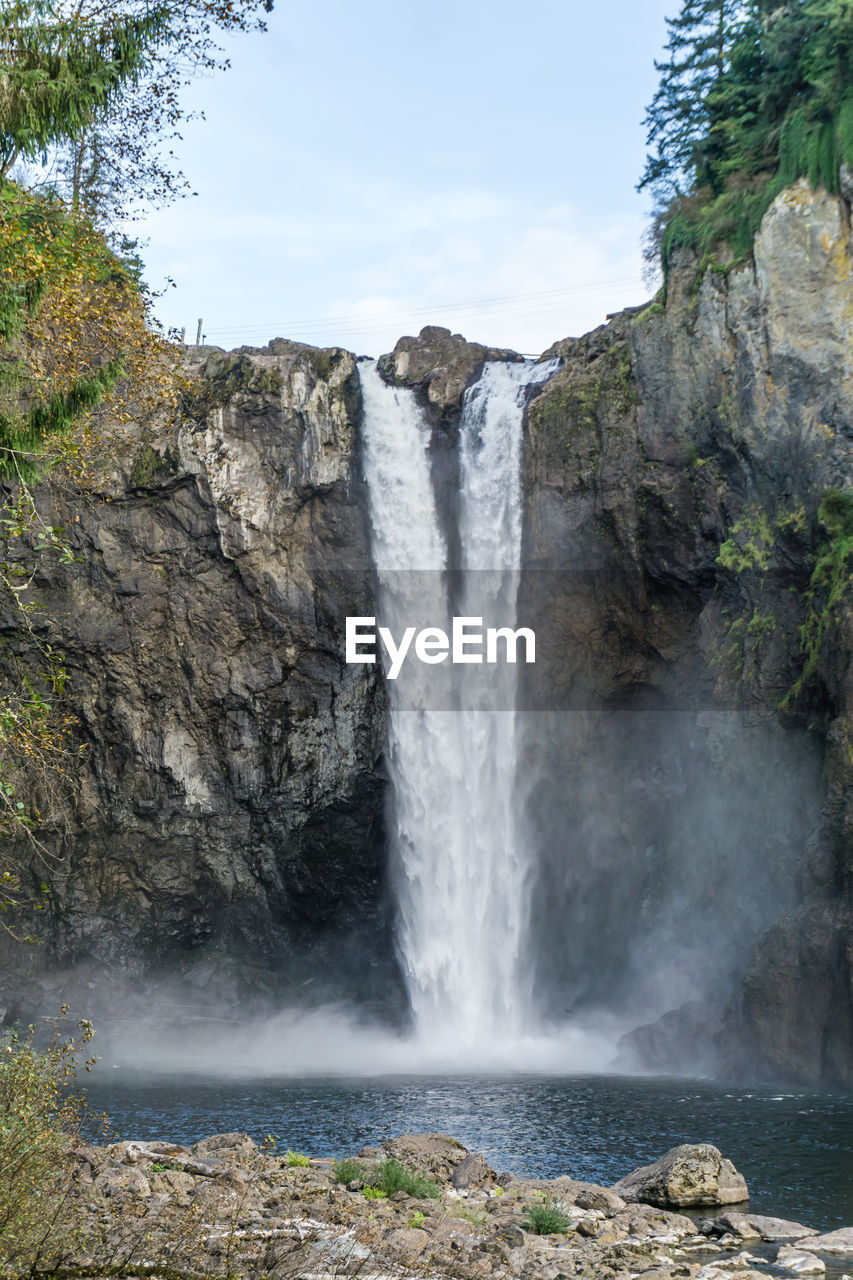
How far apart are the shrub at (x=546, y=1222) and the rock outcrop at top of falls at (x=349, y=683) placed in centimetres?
1622

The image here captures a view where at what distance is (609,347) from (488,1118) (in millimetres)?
20637

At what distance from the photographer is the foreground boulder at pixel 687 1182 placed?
13.3 meters

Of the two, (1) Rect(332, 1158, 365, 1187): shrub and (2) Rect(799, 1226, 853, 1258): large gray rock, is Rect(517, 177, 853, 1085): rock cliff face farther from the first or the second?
(1) Rect(332, 1158, 365, 1187): shrub

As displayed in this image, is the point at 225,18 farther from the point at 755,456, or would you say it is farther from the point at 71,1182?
the point at 755,456

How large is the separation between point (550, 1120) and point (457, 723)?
1405cm

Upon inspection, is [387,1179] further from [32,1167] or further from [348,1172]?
[32,1167]

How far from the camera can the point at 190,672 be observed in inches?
1217

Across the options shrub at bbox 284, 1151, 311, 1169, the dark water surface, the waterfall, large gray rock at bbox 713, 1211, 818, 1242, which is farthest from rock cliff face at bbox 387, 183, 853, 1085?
shrub at bbox 284, 1151, 311, 1169

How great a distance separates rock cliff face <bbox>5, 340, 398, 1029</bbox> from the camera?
30.5 metres

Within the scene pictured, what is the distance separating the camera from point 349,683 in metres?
31.6

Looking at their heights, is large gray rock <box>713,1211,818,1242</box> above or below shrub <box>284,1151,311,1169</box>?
above

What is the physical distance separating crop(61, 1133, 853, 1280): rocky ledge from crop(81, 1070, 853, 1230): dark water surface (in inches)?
43.2

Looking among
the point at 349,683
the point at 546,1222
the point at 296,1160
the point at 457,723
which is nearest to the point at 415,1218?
the point at 546,1222

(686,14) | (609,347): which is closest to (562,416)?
(609,347)
